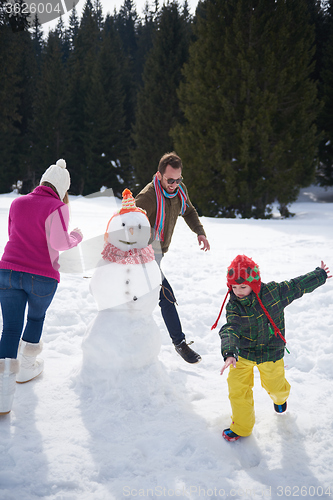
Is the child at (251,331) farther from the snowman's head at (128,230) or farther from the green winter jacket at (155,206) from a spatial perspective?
the green winter jacket at (155,206)

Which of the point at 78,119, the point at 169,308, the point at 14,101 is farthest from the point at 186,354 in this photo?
the point at 78,119

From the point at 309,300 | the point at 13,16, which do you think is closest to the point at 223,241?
the point at 309,300

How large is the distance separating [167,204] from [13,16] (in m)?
20.9

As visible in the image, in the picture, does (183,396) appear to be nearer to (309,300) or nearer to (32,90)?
(309,300)

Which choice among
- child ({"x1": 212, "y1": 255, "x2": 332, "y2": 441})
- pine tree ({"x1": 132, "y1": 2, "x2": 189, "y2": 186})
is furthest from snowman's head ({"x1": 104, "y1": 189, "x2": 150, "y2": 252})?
pine tree ({"x1": 132, "y1": 2, "x2": 189, "y2": 186})

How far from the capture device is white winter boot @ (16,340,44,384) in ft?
8.55

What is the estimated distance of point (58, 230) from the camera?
2262mm

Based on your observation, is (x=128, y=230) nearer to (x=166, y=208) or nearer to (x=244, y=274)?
(x=166, y=208)

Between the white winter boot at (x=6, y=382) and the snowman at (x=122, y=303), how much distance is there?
0.48 metres

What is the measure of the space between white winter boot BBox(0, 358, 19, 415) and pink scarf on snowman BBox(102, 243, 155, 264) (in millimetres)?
908

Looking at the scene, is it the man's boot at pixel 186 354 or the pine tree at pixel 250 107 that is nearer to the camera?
the man's boot at pixel 186 354

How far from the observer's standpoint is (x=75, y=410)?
7.75ft

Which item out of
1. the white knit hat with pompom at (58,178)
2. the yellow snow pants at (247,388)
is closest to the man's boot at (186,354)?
the yellow snow pants at (247,388)

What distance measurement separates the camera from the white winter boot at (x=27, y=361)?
2607 millimetres
